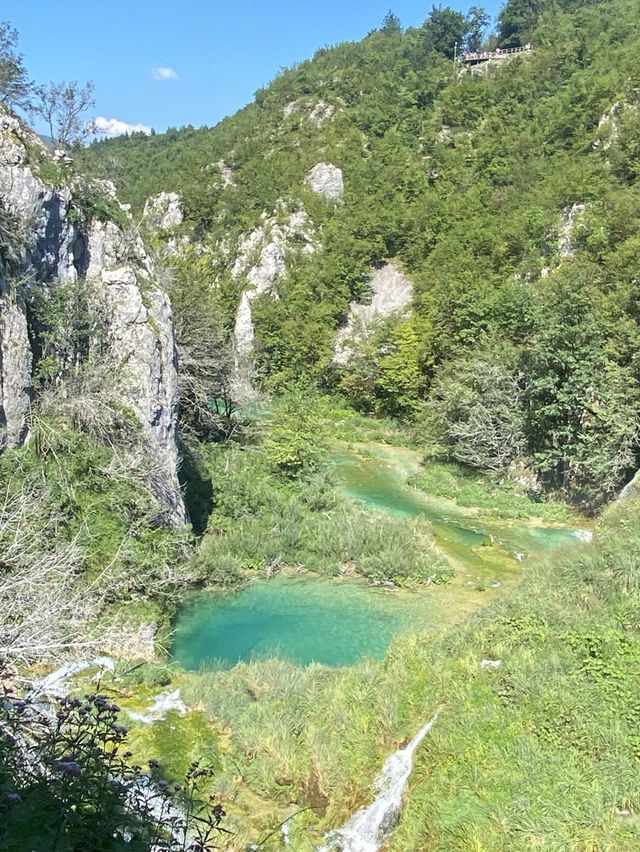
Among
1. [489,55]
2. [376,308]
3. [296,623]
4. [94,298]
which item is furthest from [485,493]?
[489,55]

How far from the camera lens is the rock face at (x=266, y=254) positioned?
45031mm

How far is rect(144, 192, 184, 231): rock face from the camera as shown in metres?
56.0

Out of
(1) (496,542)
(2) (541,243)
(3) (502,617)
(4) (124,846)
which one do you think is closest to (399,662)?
(3) (502,617)

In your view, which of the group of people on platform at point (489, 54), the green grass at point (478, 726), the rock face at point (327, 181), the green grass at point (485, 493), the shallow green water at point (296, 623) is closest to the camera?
the green grass at point (478, 726)

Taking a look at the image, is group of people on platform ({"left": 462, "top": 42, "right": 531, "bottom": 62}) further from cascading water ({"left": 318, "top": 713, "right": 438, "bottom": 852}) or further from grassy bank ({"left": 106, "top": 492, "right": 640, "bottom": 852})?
cascading water ({"left": 318, "top": 713, "right": 438, "bottom": 852})

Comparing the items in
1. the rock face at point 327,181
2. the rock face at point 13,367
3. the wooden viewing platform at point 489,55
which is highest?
the wooden viewing platform at point 489,55

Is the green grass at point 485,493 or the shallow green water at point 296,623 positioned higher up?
the green grass at point 485,493

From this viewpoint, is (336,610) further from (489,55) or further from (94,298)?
(489,55)

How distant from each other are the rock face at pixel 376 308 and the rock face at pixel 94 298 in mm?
21052

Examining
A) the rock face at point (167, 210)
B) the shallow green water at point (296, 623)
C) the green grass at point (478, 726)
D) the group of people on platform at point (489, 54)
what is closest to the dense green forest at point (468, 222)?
the rock face at point (167, 210)

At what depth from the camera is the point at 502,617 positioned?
34.8 feet

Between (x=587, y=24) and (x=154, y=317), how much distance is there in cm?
5555

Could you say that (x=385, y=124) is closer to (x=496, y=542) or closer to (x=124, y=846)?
(x=496, y=542)

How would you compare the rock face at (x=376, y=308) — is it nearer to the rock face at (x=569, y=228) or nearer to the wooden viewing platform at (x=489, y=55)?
the rock face at (x=569, y=228)
